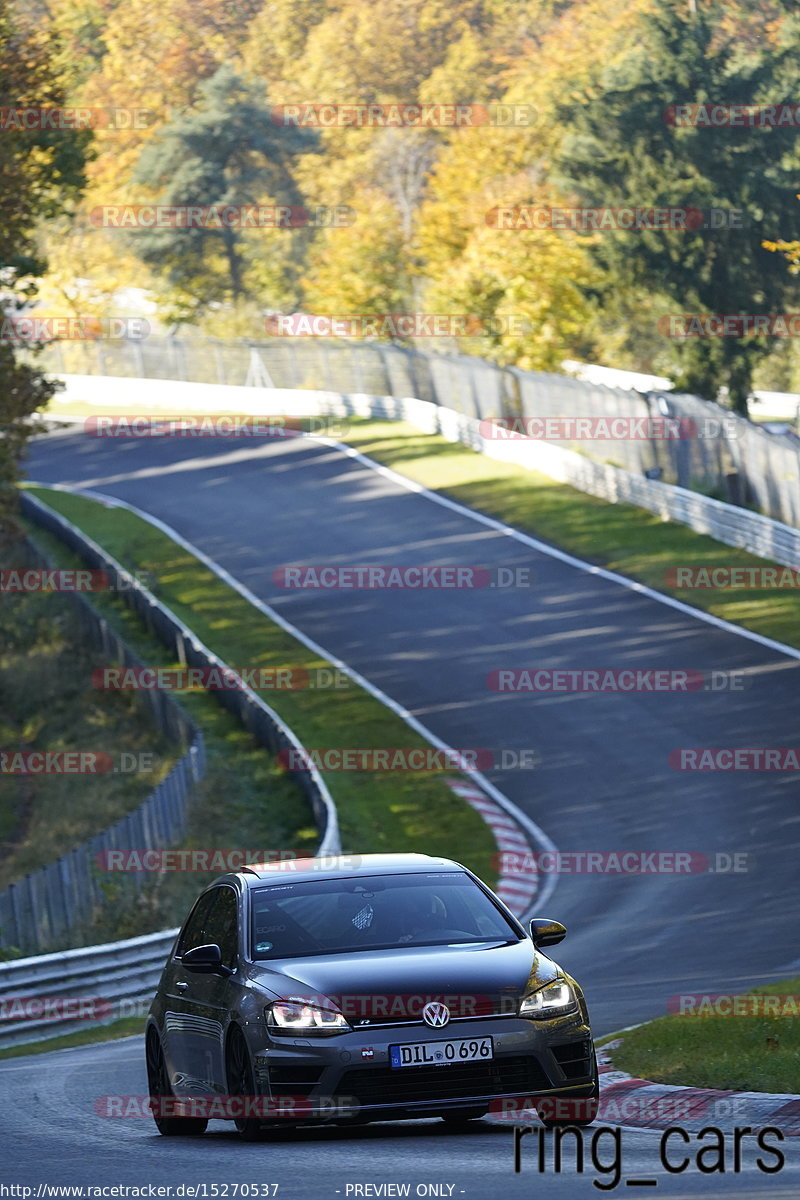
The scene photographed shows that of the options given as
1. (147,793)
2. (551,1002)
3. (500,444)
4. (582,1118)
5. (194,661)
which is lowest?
(147,793)

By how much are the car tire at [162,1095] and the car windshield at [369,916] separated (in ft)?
3.80

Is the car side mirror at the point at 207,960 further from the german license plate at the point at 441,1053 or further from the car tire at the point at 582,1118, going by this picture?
the car tire at the point at 582,1118

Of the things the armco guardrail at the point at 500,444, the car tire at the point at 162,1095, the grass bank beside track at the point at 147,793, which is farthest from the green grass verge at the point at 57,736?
the car tire at the point at 162,1095

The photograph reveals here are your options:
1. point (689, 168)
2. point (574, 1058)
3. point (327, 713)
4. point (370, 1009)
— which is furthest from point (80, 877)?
point (689, 168)

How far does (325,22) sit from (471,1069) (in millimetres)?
133706

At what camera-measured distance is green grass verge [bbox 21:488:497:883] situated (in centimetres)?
2459

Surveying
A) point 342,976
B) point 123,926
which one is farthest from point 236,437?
point 342,976

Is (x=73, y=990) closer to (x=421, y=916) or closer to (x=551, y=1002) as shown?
(x=421, y=916)

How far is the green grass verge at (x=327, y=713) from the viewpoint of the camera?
80.7ft

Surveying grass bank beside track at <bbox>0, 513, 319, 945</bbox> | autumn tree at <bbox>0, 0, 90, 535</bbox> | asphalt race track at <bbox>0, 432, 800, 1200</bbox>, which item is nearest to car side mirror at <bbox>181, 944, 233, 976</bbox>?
asphalt race track at <bbox>0, 432, 800, 1200</bbox>

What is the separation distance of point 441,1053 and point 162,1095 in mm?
2373

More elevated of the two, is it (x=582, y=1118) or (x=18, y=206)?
(x=18, y=206)

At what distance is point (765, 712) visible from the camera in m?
27.7

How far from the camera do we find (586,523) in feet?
140
